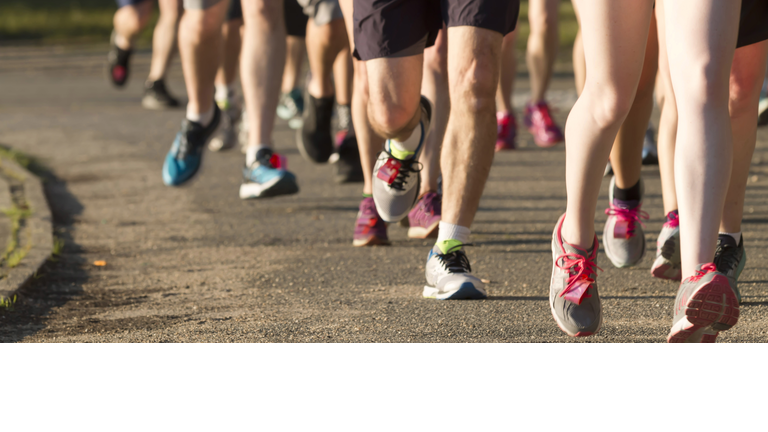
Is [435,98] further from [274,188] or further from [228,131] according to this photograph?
[228,131]

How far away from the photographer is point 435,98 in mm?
4902

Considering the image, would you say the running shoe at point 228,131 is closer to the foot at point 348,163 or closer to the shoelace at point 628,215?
the foot at point 348,163

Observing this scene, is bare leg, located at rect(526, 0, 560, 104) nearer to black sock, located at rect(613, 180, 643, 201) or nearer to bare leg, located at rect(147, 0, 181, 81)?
bare leg, located at rect(147, 0, 181, 81)

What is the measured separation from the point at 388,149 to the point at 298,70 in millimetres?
4810

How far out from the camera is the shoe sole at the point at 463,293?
12.1ft

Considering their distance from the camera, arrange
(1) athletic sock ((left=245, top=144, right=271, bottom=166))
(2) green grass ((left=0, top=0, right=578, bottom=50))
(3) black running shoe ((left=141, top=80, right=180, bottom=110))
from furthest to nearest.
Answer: (2) green grass ((left=0, top=0, right=578, bottom=50)) < (3) black running shoe ((left=141, top=80, right=180, bottom=110)) < (1) athletic sock ((left=245, top=144, right=271, bottom=166))

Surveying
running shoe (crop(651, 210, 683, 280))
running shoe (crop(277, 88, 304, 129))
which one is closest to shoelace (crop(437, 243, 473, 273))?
running shoe (crop(651, 210, 683, 280))

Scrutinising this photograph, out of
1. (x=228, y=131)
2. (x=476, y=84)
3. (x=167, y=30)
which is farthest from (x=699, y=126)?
(x=167, y=30)

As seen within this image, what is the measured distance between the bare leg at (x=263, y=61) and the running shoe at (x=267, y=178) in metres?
0.14

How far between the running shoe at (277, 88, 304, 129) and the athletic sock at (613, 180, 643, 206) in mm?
5266

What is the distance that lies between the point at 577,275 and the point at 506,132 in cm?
471

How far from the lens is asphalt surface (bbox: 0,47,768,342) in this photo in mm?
3402
